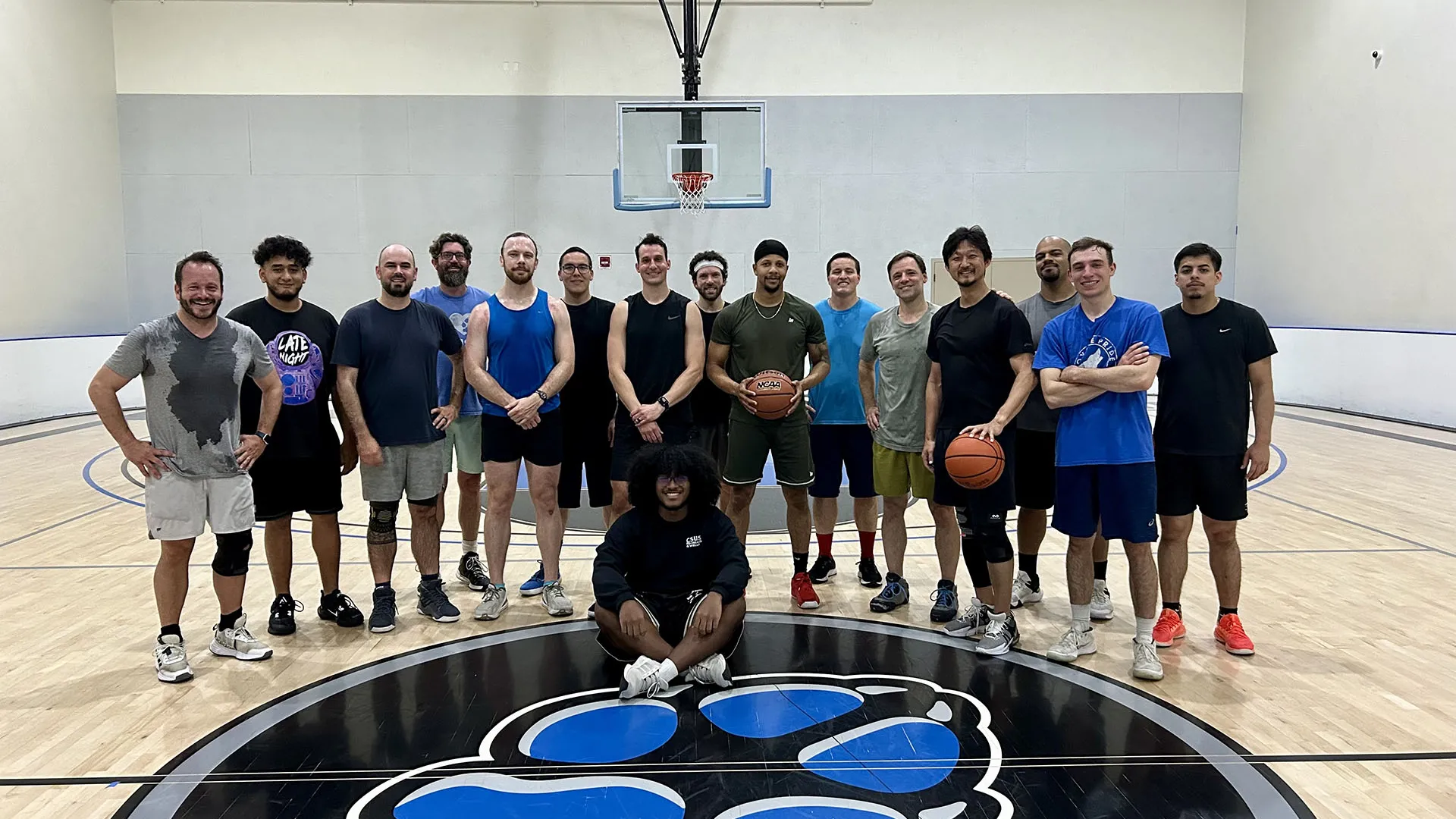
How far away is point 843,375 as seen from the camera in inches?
210

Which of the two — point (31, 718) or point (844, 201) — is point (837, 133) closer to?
point (844, 201)

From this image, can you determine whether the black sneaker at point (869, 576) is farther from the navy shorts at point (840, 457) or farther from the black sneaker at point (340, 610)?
the black sneaker at point (340, 610)

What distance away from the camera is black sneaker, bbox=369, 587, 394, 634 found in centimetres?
463

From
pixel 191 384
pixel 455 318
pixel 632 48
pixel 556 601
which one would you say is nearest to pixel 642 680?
pixel 556 601

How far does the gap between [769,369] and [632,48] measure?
34.9 ft

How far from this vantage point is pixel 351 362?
4.55 metres

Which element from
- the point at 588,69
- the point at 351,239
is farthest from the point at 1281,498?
the point at 351,239

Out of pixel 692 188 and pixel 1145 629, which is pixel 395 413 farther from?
pixel 692 188

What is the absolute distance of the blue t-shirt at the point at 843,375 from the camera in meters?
5.32

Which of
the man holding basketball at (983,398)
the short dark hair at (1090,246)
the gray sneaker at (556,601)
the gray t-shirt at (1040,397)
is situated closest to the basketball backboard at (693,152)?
the gray t-shirt at (1040,397)

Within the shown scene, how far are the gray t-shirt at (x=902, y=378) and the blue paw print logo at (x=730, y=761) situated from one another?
1.39m

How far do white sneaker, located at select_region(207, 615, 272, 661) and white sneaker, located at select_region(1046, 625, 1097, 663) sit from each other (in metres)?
3.57

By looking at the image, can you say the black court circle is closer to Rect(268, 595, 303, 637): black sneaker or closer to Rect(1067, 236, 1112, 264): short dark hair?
Rect(268, 595, 303, 637): black sneaker

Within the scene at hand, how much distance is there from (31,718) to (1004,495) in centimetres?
412
